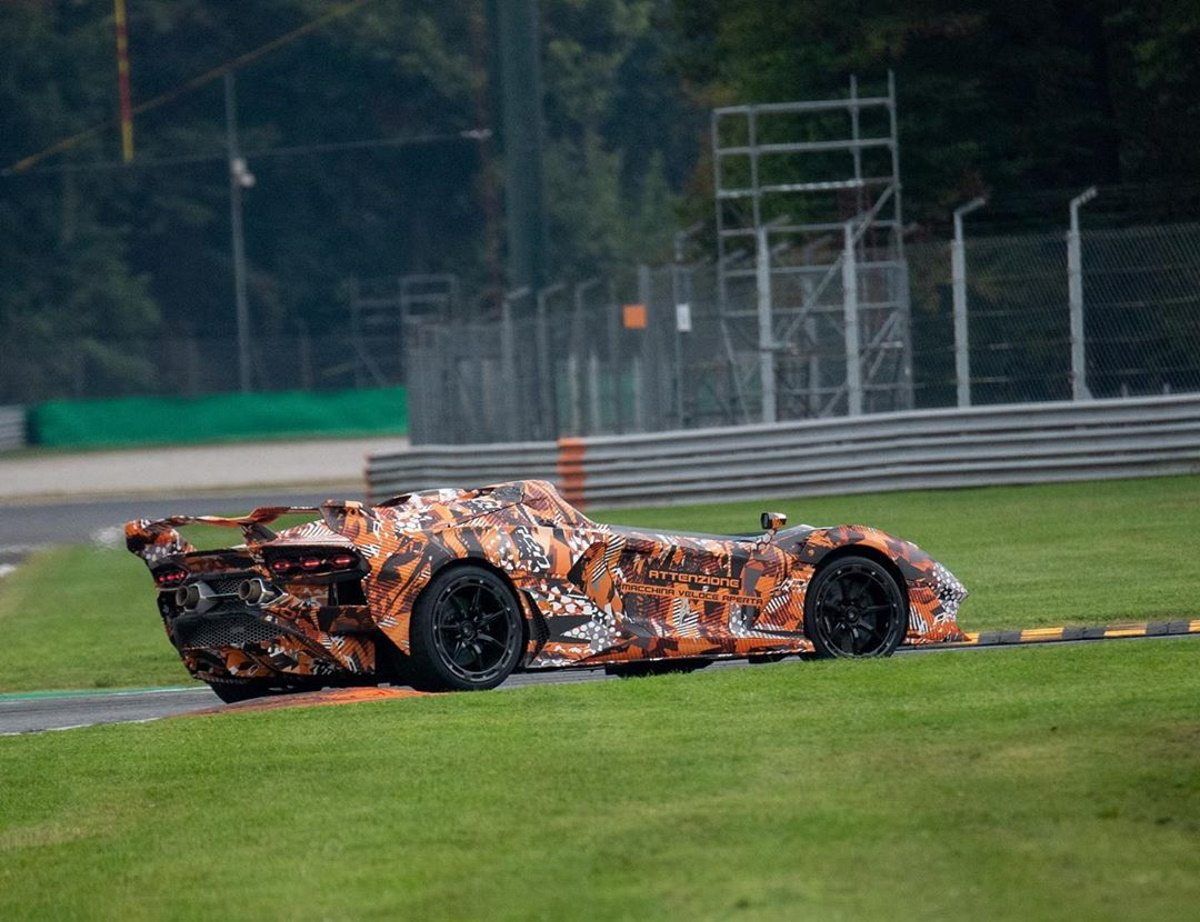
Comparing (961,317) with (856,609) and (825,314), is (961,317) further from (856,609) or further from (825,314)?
(856,609)

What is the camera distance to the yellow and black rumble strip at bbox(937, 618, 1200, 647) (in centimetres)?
1219

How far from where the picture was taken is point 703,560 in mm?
11562

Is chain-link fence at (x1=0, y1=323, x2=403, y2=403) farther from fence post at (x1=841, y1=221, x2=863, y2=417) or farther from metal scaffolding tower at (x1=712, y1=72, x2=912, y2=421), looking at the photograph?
fence post at (x1=841, y1=221, x2=863, y2=417)

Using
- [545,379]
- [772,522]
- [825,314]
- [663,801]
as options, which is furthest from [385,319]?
[663,801]

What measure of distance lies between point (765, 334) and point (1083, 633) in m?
12.8

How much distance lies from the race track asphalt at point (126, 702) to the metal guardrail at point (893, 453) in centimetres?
1080

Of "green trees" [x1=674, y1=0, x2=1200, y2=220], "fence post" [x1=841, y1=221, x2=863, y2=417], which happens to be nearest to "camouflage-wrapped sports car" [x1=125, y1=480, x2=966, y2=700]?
"fence post" [x1=841, y1=221, x2=863, y2=417]

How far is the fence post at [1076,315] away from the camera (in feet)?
75.2

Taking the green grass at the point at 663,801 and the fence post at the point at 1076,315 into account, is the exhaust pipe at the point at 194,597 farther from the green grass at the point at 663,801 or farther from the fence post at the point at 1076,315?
the fence post at the point at 1076,315

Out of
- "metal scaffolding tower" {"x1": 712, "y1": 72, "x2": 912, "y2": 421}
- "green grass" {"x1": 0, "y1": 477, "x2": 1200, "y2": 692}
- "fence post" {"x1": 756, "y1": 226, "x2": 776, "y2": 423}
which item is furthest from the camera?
"metal scaffolding tower" {"x1": 712, "y1": 72, "x2": 912, "y2": 421}

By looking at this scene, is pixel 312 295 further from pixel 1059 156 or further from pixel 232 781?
pixel 232 781

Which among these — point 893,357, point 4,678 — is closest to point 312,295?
point 893,357

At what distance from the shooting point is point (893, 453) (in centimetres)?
2391

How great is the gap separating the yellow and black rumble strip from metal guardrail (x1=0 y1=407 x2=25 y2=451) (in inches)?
1952
